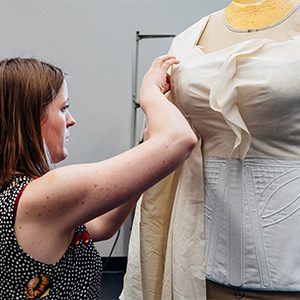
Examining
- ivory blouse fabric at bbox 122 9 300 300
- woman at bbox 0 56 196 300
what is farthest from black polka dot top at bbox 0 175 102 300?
ivory blouse fabric at bbox 122 9 300 300

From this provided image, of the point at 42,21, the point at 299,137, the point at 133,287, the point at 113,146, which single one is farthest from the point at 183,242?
the point at 42,21

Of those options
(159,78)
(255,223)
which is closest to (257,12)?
(159,78)

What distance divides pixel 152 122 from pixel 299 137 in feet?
0.95

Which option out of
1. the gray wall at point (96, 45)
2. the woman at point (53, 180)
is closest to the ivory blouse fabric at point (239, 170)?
the woman at point (53, 180)

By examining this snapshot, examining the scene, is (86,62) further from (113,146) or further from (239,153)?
(239,153)

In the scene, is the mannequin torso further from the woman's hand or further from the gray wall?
the gray wall

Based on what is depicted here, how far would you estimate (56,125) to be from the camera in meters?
0.86

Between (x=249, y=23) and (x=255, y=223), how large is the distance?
429 mm

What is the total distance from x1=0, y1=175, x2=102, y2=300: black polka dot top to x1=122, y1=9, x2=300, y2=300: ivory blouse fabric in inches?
9.0

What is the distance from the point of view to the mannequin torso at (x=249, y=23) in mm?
864

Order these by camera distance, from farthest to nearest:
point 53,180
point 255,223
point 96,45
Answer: point 96,45, point 255,223, point 53,180

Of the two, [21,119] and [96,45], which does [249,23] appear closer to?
[21,119]

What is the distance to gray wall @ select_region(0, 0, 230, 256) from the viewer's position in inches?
107

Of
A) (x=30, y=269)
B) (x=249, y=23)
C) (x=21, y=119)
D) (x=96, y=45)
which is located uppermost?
(x=249, y=23)
